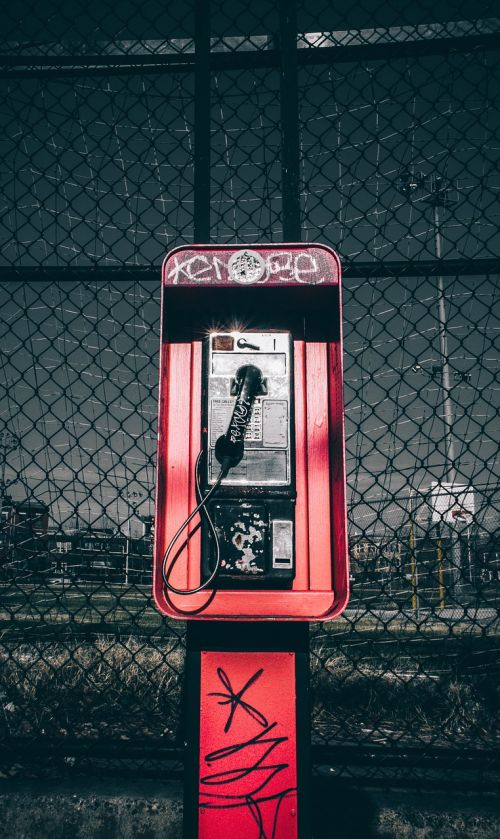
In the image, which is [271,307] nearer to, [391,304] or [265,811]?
[391,304]

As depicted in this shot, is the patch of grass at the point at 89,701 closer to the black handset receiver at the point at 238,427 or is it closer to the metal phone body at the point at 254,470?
the metal phone body at the point at 254,470

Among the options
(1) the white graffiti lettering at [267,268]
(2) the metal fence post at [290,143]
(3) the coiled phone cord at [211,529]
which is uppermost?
(2) the metal fence post at [290,143]

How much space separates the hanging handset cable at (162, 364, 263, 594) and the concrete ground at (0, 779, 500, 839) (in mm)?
757

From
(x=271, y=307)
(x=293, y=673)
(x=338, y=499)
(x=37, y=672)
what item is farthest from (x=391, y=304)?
(x=37, y=672)

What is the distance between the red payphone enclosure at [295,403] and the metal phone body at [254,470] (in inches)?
3.5

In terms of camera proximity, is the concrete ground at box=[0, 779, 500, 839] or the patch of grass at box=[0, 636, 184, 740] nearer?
the concrete ground at box=[0, 779, 500, 839]

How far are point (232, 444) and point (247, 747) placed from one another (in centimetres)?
78

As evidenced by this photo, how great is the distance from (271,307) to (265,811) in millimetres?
1350

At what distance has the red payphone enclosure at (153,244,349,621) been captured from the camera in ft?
4.69

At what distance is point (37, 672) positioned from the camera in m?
2.83

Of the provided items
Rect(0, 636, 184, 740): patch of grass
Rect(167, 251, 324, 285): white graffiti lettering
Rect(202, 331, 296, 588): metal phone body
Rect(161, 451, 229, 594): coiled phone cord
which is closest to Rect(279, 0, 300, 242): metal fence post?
Rect(167, 251, 324, 285): white graffiti lettering

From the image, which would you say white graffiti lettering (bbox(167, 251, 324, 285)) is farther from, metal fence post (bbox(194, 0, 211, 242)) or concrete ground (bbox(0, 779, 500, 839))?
concrete ground (bbox(0, 779, 500, 839))

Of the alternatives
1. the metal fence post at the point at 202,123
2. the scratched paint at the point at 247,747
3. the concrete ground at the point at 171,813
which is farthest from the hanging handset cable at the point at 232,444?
the concrete ground at the point at 171,813

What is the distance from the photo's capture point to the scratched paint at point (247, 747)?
1339 millimetres
